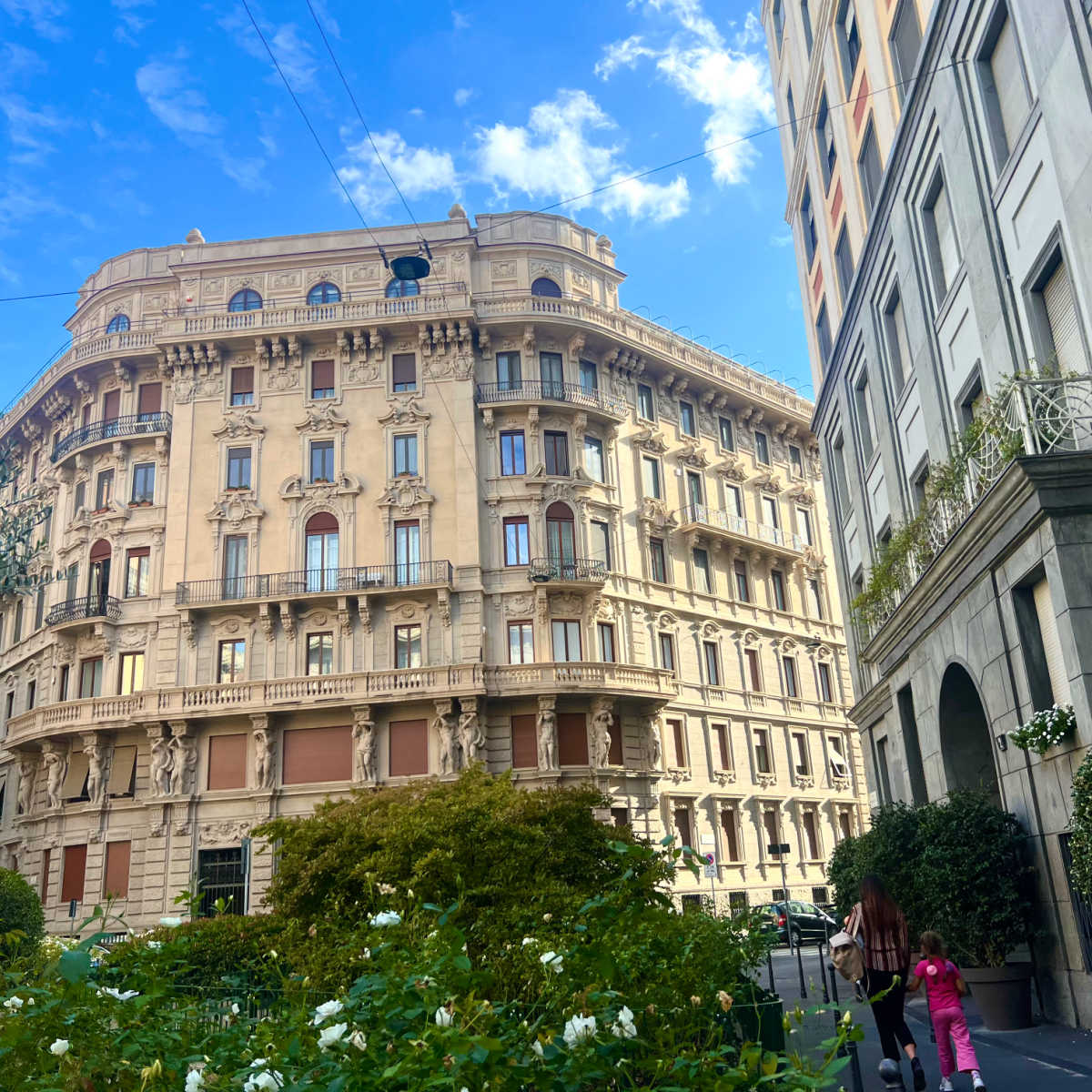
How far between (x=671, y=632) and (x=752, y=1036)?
31.9 meters

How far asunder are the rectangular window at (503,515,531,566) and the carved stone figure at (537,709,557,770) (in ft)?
18.3

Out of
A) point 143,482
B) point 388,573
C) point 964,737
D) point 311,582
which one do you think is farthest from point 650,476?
point 964,737

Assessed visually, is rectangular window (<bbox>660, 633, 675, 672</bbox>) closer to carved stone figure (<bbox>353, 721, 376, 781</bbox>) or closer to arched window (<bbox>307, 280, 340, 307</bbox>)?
carved stone figure (<bbox>353, 721, 376, 781</bbox>)

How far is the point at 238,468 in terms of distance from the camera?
3912 cm

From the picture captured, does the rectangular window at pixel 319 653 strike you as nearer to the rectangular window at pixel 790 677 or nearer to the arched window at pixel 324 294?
the arched window at pixel 324 294

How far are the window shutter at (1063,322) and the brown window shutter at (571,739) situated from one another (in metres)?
24.7

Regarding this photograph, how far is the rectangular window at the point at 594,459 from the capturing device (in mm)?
39438

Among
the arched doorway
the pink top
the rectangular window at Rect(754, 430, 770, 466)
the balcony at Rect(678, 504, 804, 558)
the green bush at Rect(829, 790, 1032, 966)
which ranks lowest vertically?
the pink top

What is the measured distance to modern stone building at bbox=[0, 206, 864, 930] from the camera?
115ft

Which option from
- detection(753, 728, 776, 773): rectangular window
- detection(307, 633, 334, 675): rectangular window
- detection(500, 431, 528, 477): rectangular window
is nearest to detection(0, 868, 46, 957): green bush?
detection(307, 633, 334, 675): rectangular window

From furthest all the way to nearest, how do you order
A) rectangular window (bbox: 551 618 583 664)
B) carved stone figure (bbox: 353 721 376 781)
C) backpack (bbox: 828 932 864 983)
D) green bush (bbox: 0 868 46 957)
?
rectangular window (bbox: 551 618 583 664) < carved stone figure (bbox: 353 721 376 781) < green bush (bbox: 0 868 46 957) < backpack (bbox: 828 932 864 983)

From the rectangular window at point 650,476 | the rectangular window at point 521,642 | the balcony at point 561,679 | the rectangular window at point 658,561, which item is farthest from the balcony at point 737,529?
the rectangular window at point 521,642

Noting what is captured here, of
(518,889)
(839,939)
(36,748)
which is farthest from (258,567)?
(839,939)

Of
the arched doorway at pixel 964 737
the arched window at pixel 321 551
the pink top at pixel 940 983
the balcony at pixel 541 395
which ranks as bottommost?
the pink top at pixel 940 983
